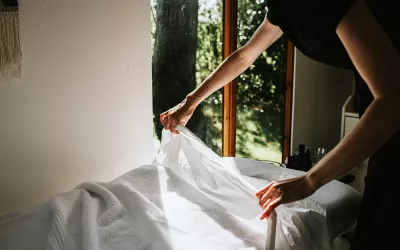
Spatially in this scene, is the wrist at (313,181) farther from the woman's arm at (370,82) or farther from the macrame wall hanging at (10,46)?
the macrame wall hanging at (10,46)

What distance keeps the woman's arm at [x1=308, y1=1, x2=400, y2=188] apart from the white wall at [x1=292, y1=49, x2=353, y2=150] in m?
1.71

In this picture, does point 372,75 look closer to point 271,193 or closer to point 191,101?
point 271,193

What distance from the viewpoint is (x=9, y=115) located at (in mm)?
1404

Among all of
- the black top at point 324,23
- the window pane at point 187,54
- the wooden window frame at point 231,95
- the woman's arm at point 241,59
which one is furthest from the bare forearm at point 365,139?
the wooden window frame at point 231,95

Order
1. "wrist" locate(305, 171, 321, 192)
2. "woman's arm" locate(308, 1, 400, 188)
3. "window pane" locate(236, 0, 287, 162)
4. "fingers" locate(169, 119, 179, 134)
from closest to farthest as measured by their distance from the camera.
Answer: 1. "woman's arm" locate(308, 1, 400, 188)
2. "wrist" locate(305, 171, 321, 192)
3. "fingers" locate(169, 119, 179, 134)
4. "window pane" locate(236, 0, 287, 162)

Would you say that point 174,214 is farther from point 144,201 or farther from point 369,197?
point 369,197

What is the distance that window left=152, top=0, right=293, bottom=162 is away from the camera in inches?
81.4

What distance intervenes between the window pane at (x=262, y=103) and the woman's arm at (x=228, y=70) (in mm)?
1059

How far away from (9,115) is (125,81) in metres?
0.54

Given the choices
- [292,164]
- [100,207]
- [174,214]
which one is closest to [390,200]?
[174,214]

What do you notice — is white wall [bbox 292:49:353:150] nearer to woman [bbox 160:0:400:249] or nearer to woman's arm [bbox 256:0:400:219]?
woman [bbox 160:0:400:249]

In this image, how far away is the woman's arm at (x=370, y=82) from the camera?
800 millimetres

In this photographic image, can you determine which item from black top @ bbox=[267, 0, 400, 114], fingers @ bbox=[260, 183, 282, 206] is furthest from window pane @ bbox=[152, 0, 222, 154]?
fingers @ bbox=[260, 183, 282, 206]

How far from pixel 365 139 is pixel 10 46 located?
45.2 inches
